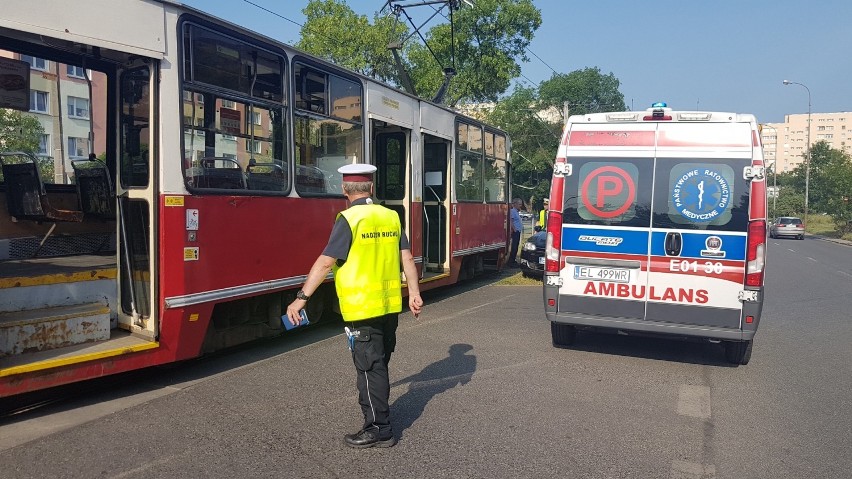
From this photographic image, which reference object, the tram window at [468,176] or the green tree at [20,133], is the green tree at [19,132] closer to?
the green tree at [20,133]

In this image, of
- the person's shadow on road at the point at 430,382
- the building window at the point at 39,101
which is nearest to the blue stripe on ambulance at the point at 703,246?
the person's shadow on road at the point at 430,382

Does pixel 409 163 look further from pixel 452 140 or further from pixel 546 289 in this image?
pixel 546 289

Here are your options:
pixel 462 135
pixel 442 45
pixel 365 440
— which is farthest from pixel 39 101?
pixel 442 45

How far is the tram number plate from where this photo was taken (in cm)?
629

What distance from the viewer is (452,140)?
1075 cm

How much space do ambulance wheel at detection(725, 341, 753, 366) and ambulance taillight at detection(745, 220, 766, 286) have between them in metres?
0.82

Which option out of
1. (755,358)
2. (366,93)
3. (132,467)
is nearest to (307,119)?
(366,93)

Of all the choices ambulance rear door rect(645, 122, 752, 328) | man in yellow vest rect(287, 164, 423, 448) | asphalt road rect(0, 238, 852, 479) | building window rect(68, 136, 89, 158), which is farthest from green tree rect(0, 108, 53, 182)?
ambulance rear door rect(645, 122, 752, 328)

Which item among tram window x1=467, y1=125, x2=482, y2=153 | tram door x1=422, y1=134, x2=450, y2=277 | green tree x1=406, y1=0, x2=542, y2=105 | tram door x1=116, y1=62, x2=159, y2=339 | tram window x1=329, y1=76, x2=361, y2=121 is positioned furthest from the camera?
green tree x1=406, y1=0, x2=542, y2=105

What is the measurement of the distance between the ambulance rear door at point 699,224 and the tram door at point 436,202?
186 inches

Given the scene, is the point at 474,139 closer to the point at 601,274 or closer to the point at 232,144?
the point at 601,274

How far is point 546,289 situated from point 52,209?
16.9 ft

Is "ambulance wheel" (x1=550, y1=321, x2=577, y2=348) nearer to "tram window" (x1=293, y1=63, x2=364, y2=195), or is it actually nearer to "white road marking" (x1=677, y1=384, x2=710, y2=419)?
"white road marking" (x1=677, y1=384, x2=710, y2=419)

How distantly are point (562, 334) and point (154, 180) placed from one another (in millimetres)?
4477
